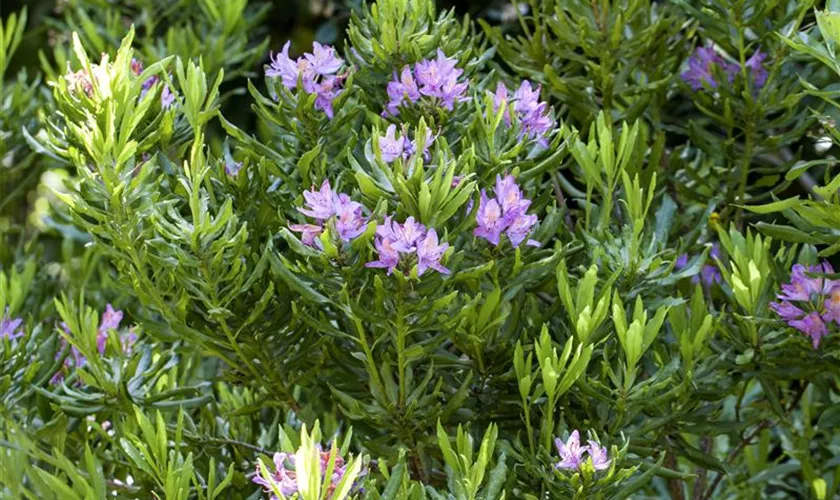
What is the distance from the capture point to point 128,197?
4.15 feet

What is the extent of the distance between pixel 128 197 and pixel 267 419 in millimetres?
859

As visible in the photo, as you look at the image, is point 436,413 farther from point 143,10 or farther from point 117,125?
point 143,10

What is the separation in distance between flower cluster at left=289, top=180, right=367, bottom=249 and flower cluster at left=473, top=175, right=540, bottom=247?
0.14 m

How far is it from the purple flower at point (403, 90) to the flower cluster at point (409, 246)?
0.24 meters

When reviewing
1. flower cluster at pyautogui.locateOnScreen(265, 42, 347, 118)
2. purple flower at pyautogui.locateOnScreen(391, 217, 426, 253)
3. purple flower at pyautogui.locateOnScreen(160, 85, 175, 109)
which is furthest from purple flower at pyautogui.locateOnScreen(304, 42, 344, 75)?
purple flower at pyautogui.locateOnScreen(391, 217, 426, 253)

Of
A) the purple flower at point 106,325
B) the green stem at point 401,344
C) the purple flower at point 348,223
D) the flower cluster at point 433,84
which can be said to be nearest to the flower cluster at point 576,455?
the green stem at point 401,344

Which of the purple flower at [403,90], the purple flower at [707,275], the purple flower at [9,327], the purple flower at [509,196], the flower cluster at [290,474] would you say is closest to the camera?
the flower cluster at [290,474]

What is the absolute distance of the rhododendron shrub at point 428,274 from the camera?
1181 mm

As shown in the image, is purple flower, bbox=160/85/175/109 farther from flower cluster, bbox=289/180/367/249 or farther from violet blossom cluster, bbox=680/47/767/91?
violet blossom cluster, bbox=680/47/767/91

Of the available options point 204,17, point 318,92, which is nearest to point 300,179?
point 318,92

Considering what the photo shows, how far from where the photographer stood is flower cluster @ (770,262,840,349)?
1353mm

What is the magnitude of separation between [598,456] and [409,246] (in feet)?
0.97

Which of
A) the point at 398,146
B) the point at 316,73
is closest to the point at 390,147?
the point at 398,146

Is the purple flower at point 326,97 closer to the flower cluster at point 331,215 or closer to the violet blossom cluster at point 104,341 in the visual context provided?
the flower cluster at point 331,215
